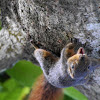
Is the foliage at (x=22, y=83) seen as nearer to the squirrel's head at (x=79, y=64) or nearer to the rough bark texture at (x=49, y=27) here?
the rough bark texture at (x=49, y=27)

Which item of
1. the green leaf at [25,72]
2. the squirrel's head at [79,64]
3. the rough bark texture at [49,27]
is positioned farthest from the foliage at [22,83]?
the squirrel's head at [79,64]

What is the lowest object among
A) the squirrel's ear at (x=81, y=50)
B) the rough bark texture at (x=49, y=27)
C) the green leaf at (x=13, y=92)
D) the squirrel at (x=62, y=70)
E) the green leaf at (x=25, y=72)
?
the green leaf at (x=13, y=92)

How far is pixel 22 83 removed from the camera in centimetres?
189

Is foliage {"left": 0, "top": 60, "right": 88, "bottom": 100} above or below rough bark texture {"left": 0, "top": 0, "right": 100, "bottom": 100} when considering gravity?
below

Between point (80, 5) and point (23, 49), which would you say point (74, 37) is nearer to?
point (80, 5)

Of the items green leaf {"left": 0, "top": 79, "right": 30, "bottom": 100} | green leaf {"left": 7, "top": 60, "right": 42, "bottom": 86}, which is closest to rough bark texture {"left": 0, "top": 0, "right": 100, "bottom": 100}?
green leaf {"left": 7, "top": 60, "right": 42, "bottom": 86}

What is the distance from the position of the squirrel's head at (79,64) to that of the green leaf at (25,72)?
75cm

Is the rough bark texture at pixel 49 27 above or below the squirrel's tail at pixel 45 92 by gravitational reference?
above

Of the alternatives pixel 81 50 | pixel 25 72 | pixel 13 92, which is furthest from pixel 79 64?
pixel 13 92

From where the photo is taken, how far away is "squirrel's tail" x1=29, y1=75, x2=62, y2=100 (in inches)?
51.0

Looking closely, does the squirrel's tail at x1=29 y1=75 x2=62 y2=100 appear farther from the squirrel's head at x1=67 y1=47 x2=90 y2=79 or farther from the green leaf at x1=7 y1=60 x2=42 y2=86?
the green leaf at x1=7 y1=60 x2=42 y2=86

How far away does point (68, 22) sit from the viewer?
935 millimetres

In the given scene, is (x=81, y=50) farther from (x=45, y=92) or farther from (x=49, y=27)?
(x=45, y=92)

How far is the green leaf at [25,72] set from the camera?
5.81 ft
